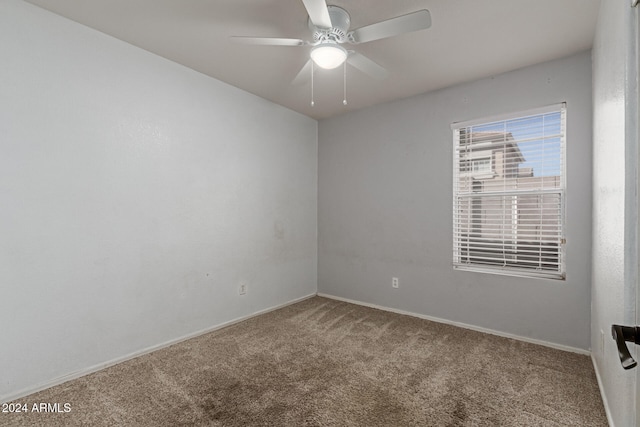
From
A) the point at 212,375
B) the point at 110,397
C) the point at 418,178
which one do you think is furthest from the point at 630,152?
the point at 110,397

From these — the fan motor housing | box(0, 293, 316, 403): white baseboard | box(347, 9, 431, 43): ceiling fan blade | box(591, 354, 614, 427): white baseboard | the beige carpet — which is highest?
the fan motor housing

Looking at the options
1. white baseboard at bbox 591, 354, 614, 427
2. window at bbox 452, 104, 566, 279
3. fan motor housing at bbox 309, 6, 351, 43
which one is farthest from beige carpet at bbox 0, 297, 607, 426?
fan motor housing at bbox 309, 6, 351, 43

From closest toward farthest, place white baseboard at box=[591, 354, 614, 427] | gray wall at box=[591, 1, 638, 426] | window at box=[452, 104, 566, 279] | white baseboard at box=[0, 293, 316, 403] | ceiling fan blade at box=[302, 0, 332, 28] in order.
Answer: gray wall at box=[591, 1, 638, 426]
ceiling fan blade at box=[302, 0, 332, 28]
white baseboard at box=[591, 354, 614, 427]
white baseboard at box=[0, 293, 316, 403]
window at box=[452, 104, 566, 279]

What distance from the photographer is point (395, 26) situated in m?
1.84

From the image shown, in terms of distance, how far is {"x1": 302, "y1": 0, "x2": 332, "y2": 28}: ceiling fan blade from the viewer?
1.63 m

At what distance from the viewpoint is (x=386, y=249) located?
382 centimetres

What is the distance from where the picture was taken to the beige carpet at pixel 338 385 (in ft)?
5.99

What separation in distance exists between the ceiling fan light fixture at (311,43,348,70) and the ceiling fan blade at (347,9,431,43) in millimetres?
113

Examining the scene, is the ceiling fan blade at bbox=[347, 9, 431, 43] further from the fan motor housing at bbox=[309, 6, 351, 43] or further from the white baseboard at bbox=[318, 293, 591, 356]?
the white baseboard at bbox=[318, 293, 591, 356]

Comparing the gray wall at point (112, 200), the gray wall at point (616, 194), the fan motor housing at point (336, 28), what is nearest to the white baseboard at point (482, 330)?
the gray wall at point (616, 194)

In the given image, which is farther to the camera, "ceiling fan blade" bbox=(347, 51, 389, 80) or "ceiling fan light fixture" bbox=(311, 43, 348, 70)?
"ceiling fan blade" bbox=(347, 51, 389, 80)

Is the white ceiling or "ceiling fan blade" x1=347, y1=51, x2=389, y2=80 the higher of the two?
the white ceiling

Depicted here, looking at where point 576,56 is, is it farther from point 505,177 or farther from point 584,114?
point 505,177

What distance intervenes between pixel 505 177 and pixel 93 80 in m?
3.59
